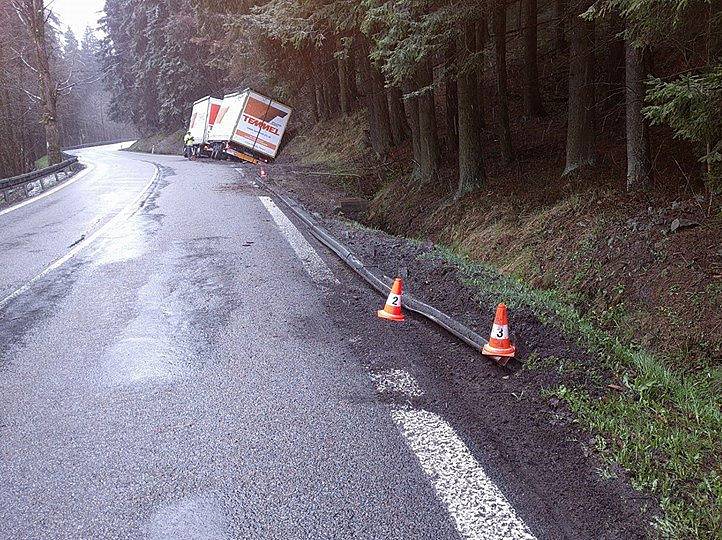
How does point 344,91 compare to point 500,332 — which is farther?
point 344,91

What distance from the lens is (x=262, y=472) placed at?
3.09m

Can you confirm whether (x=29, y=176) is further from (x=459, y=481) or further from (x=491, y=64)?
(x=459, y=481)

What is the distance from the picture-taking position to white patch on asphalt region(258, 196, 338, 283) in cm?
730

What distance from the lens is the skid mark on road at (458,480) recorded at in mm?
2623

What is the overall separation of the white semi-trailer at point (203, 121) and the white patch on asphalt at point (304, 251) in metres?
20.1

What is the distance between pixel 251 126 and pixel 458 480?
28196 millimetres

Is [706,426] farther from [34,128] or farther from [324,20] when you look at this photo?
[34,128]

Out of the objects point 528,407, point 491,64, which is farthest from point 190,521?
point 491,64

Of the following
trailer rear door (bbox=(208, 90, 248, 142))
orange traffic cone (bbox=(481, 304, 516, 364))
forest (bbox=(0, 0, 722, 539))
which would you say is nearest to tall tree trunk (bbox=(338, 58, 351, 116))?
forest (bbox=(0, 0, 722, 539))

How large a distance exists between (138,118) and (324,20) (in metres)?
48.3

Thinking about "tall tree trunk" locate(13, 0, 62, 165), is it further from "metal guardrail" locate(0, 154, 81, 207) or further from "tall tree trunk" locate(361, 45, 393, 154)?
"tall tree trunk" locate(361, 45, 393, 154)

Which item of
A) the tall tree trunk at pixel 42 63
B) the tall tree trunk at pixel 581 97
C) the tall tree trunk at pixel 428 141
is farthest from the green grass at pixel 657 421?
the tall tree trunk at pixel 42 63

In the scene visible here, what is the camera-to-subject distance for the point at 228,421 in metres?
3.64

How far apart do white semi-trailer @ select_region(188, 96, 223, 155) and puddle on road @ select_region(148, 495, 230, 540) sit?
3009cm
